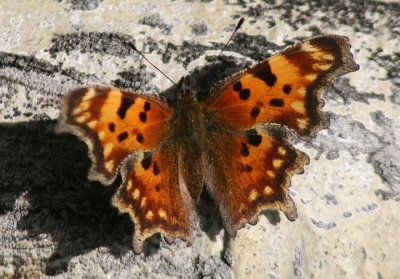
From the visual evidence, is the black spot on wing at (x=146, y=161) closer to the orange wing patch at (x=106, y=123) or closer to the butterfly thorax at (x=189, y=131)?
the orange wing patch at (x=106, y=123)

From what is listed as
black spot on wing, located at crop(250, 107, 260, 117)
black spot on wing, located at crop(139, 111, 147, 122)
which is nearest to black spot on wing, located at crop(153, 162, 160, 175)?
black spot on wing, located at crop(139, 111, 147, 122)

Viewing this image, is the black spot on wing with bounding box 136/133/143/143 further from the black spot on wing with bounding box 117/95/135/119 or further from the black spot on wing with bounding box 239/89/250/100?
the black spot on wing with bounding box 239/89/250/100

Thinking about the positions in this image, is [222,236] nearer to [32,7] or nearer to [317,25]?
[317,25]

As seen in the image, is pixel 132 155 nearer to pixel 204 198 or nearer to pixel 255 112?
pixel 204 198

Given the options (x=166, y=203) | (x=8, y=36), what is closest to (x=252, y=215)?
(x=166, y=203)

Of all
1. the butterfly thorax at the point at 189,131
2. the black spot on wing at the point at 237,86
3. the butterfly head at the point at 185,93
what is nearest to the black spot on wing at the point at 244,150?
the butterfly thorax at the point at 189,131
